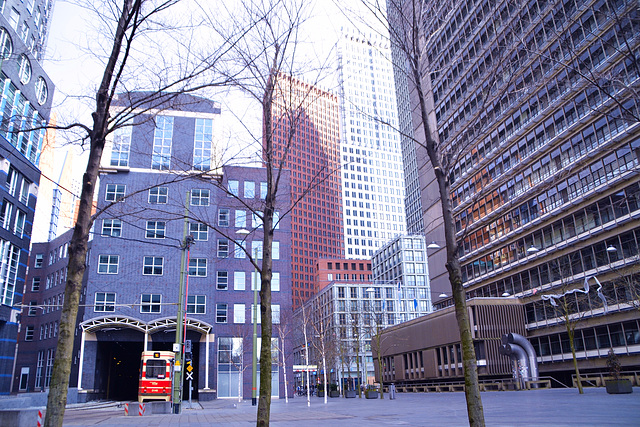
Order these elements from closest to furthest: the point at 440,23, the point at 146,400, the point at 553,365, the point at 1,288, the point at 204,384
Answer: the point at 440,23 < the point at 146,400 < the point at 1,288 < the point at 553,365 < the point at 204,384

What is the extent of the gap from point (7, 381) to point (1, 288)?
7949 millimetres

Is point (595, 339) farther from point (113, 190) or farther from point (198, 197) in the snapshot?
point (113, 190)

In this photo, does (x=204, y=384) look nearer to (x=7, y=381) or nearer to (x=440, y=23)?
(x=7, y=381)

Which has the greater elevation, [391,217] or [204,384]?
[391,217]

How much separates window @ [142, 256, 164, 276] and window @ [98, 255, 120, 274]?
9.28ft

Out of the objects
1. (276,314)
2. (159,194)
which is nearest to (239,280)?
(276,314)

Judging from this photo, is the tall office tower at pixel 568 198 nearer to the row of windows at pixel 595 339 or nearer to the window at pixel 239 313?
the row of windows at pixel 595 339

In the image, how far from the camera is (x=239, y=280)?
55.9 meters

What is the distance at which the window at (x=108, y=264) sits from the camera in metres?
51.2

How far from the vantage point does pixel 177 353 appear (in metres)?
25.6

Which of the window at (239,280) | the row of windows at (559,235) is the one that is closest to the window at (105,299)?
the window at (239,280)

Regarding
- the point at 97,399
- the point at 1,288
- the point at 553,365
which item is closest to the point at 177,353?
the point at 1,288

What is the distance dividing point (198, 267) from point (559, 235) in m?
37.0

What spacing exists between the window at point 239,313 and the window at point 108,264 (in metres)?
13.2
